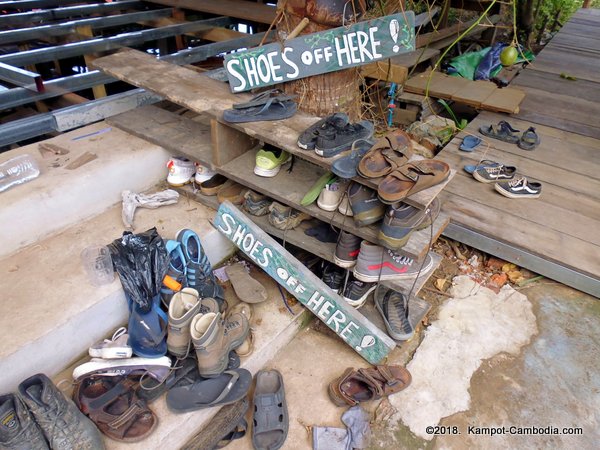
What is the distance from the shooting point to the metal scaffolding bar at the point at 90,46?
3402 millimetres

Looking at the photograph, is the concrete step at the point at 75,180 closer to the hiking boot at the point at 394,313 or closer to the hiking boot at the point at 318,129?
the hiking boot at the point at 318,129

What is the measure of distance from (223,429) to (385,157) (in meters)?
1.63

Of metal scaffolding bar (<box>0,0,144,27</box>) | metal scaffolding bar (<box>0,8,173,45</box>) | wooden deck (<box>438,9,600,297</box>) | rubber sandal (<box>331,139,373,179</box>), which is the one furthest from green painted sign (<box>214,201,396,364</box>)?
metal scaffolding bar (<box>0,0,144,27</box>)

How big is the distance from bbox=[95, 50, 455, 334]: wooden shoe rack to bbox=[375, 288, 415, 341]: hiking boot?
0.08 m

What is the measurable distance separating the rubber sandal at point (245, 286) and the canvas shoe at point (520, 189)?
2.16 meters

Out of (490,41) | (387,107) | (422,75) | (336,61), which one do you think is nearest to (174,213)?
(336,61)

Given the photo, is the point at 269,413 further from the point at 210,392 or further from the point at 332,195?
the point at 332,195

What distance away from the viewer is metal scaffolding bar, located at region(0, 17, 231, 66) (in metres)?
3.40

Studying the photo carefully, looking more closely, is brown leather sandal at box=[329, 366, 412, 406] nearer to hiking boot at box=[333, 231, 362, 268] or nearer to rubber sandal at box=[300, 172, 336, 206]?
hiking boot at box=[333, 231, 362, 268]

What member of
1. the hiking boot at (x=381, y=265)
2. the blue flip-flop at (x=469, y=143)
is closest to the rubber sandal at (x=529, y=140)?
the blue flip-flop at (x=469, y=143)

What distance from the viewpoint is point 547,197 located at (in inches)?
130

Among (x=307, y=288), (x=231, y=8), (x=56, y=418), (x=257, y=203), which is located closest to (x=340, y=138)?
(x=257, y=203)

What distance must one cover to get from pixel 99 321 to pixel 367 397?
1.56m

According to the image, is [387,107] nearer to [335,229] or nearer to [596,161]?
[596,161]
